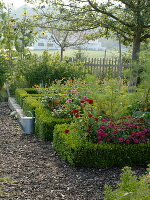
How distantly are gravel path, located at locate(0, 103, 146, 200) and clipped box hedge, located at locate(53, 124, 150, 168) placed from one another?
104 mm

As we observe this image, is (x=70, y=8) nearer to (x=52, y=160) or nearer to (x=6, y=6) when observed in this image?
(x=6, y=6)

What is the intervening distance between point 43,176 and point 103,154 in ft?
2.95

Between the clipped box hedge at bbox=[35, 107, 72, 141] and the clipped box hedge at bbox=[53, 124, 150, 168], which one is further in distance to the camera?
the clipped box hedge at bbox=[35, 107, 72, 141]

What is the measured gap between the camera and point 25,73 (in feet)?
34.6

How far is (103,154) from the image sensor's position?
423 cm

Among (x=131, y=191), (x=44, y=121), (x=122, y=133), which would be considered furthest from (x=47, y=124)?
(x=131, y=191)

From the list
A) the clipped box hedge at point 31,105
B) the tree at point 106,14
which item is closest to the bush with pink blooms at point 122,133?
the clipped box hedge at point 31,105

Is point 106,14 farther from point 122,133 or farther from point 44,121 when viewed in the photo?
point 122,133

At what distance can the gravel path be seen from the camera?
3.48m

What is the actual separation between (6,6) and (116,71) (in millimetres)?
5618

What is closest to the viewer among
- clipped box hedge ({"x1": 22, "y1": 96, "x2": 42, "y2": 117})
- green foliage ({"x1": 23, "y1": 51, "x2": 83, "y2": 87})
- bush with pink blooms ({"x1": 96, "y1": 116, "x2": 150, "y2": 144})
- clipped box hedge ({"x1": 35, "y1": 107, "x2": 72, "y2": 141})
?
bush with pink blooms ({"x1": 96, "y1": 116, "x2": 150, "y2": 144})

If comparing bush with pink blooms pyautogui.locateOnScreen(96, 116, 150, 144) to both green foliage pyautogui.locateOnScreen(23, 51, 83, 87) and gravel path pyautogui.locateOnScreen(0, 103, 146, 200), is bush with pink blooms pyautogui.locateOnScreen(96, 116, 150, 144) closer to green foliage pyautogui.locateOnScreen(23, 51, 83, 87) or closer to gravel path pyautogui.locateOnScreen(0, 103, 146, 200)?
gravel path pyautogui.locateOnScreen(0, 103, 146, 200)

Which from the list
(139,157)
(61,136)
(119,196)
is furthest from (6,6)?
(119,196)

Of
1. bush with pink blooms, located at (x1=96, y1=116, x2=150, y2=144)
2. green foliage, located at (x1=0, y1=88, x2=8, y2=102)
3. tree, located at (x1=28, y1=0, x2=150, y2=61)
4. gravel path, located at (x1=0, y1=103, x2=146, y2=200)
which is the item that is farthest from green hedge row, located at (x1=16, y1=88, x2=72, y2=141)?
tree, located at (x1=28, y1=0, x2=150, y2=61)
